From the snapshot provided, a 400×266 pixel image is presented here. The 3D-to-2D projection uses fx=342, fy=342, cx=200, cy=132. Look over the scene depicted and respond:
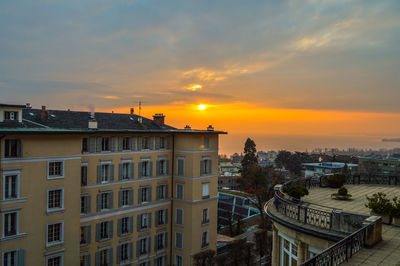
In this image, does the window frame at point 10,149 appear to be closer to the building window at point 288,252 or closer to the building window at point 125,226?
the building window at point 125,226

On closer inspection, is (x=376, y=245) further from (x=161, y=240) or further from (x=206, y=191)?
(x=161, y=240)

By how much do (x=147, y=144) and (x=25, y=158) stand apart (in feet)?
50.0

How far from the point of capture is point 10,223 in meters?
27.9

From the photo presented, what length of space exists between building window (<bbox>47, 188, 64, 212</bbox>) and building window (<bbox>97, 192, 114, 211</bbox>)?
18.9 ft

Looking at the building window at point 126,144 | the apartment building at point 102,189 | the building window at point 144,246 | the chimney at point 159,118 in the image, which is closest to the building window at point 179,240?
the apartment building at point 102,189

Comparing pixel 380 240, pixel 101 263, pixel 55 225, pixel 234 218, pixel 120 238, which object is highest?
pixel 380 240

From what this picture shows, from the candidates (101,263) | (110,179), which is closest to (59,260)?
(101,263)

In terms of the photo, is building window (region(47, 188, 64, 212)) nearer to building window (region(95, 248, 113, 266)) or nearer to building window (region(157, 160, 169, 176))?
building window (region(95, 248, 113, 266))

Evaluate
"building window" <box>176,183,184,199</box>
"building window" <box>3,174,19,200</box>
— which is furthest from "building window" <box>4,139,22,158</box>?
"building window" <box>176,183,184,199</box>

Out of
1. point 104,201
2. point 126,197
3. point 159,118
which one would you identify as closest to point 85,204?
point 104,201

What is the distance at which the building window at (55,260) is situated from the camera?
99.1 ft

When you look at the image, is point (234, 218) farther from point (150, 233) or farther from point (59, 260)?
point (59, 260)

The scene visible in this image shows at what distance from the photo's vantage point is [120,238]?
125 ft

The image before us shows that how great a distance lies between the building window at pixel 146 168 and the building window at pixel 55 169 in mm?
11050
